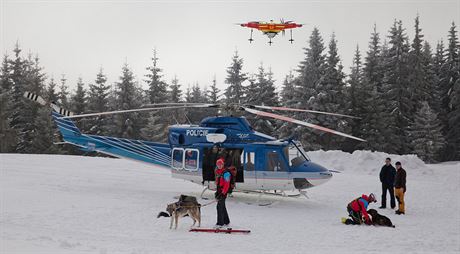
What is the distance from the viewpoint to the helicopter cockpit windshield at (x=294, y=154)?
13.3 meters

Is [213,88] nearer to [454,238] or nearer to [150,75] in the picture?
[150,75]

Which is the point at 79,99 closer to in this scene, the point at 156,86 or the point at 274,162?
the point at 156,86

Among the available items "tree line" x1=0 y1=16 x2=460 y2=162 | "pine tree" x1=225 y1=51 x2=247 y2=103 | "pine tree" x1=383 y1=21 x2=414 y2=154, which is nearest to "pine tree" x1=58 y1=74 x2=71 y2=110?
"tree line" x1=0 y1=16 x2=460 y2=162

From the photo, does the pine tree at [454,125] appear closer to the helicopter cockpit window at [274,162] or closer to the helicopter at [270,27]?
the helicopter at [270,27]

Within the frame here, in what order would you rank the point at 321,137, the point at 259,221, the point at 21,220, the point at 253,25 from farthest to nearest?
the point at 321,137 → the point at 253,25 → the point at 259,221 → the point at 21,220

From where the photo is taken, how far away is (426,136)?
4031 cm

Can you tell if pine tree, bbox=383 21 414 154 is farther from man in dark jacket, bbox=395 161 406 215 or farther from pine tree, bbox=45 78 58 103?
pine tree, bbox=45 78 58 103

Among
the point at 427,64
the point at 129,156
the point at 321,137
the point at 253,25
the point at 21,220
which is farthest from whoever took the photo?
the point at 427,64

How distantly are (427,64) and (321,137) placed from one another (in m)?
17.3

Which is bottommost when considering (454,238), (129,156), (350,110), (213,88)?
(454,238)

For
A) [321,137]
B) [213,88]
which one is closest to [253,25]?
[321,137]

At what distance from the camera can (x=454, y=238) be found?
9602 mm

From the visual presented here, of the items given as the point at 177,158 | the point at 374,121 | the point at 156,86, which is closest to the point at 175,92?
the point at 156,86

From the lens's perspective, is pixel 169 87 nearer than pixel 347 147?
No
